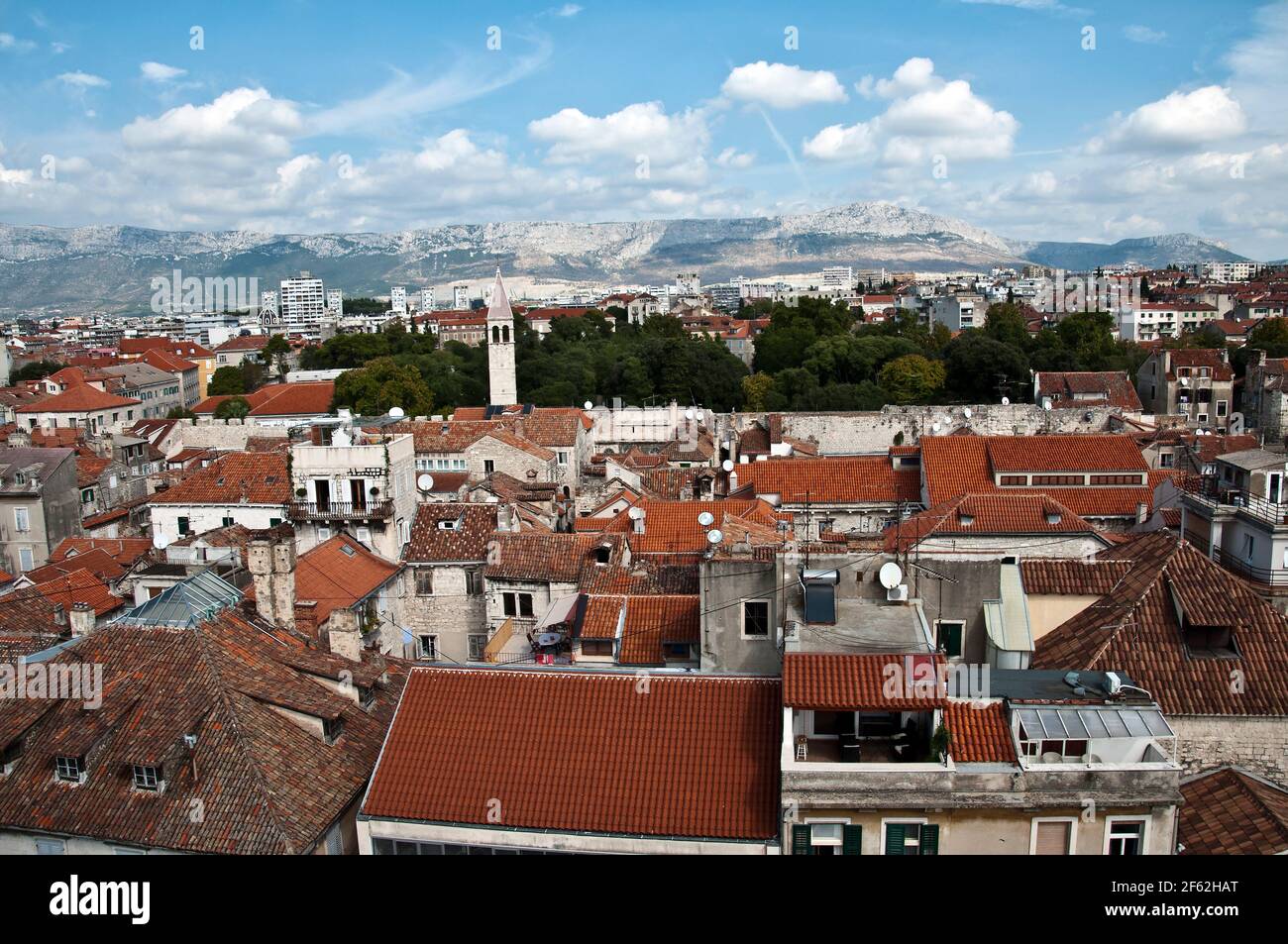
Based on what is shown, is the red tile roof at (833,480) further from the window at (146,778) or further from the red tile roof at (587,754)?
the window at (146,778)

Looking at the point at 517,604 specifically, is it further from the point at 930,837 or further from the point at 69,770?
the point at 930,837

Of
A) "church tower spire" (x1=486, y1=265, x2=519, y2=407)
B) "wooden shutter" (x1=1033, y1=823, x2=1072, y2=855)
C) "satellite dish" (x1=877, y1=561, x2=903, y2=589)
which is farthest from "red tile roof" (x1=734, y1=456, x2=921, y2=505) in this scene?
"church tower spire" (x1=486, y1=265, x2=519, y2=407)

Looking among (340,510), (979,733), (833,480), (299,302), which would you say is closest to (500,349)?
(833,480)

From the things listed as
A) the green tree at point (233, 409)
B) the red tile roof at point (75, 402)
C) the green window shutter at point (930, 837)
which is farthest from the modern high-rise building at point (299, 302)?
the green window shutter at point (930, 837)
